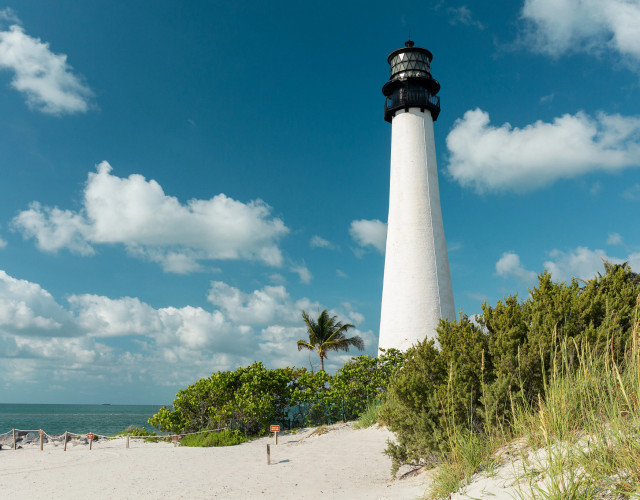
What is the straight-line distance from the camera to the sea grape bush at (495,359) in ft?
24.4

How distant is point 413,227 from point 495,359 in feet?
49.3

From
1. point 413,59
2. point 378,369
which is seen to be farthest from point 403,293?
point 413,59

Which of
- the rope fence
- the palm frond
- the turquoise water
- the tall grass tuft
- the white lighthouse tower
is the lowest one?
the turquoise water

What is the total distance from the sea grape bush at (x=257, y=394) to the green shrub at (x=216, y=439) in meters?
0.72

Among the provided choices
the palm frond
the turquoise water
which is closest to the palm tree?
the palm frond

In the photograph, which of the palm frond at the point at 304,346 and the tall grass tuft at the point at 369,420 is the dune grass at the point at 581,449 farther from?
the palm frond at the point at 304,346

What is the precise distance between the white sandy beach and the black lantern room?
16.7 meters

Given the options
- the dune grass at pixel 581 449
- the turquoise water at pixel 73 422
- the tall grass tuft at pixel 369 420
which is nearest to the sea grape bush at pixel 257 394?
the tall grass tuft at pixel 369 420

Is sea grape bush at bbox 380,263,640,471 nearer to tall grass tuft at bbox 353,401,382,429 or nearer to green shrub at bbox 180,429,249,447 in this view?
tall grass tuft at bbox 353,401,382,429

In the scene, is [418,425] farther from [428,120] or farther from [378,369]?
[428,120]

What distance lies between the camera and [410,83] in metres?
25.2

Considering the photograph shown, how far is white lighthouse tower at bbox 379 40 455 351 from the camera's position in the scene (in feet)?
70.9

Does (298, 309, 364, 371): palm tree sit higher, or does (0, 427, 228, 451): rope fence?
(298, 309, 364, 371): palm tree

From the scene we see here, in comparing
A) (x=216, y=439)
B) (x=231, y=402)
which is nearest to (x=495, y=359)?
(x=216, y=439)
